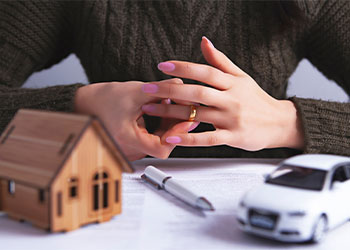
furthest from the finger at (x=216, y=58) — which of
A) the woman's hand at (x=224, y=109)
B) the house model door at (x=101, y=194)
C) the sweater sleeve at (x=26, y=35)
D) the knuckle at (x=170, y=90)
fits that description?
the sweater sleeve at (x=26, y=35)

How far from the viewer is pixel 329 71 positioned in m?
0.94

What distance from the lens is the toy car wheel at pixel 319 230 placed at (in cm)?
31

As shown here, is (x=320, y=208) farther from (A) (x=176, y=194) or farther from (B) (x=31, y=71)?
(B) (x=31, y=71)

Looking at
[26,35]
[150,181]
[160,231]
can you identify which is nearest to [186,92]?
[150,181]

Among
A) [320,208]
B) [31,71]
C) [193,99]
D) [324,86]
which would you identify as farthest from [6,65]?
[324,86]

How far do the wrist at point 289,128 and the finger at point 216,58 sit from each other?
0.36 ft

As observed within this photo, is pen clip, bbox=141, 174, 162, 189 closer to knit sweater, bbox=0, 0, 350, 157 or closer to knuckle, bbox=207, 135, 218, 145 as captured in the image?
knuckle, bbox=207, 135, 218, 145

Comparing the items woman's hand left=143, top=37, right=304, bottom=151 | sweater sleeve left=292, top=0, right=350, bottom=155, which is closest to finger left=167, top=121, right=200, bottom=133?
woman's hand left=143, top=37, right=304, bottom=151

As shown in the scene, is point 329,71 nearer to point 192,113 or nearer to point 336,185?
point 192,113

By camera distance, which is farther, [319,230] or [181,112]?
[181,112]

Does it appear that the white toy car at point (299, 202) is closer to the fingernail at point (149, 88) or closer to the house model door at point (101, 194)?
the house model door at point (101, 194)

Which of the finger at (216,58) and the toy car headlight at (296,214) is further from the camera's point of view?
the finger at (216,58)

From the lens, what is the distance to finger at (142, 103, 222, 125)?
55 cm

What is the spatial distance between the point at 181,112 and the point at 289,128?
22 cm
